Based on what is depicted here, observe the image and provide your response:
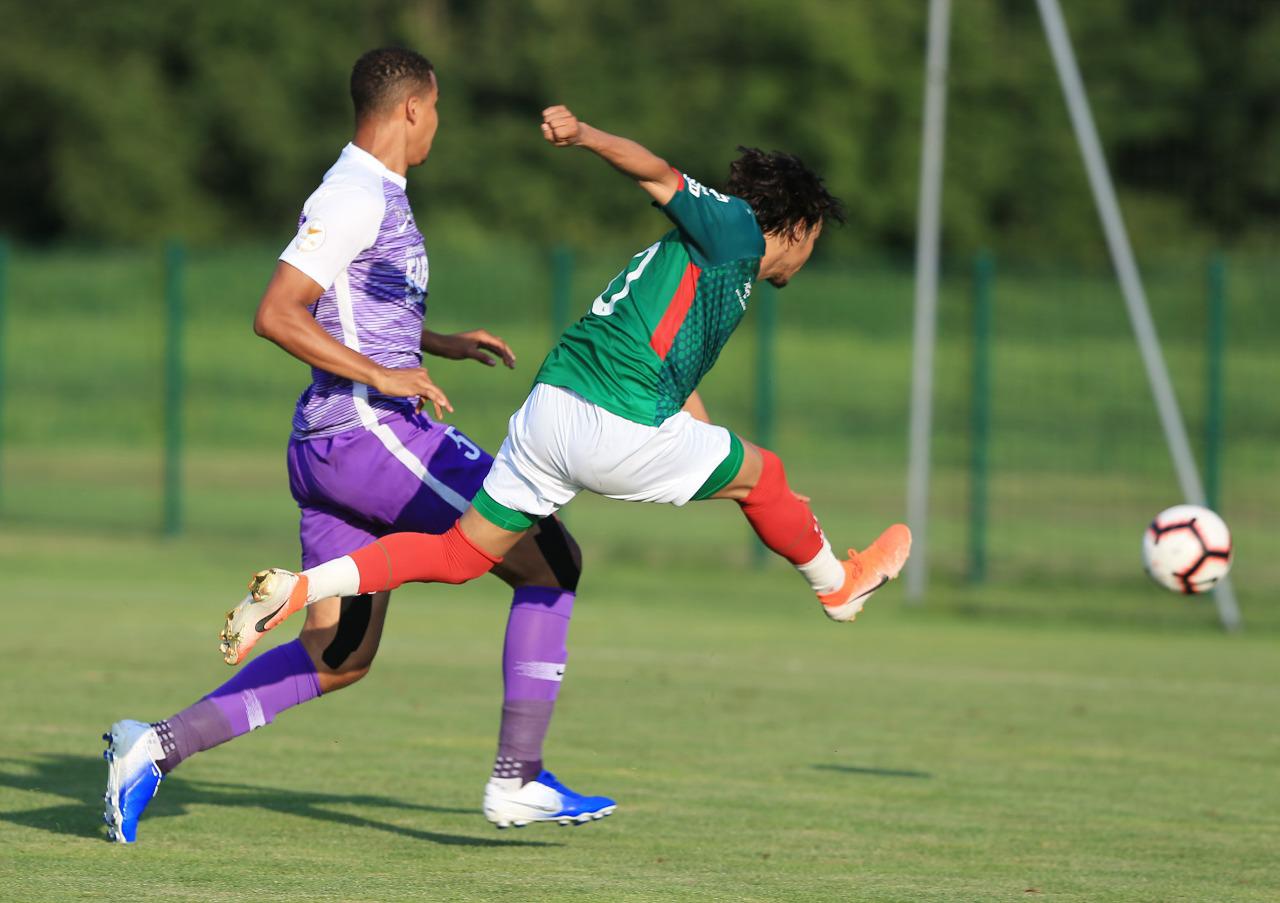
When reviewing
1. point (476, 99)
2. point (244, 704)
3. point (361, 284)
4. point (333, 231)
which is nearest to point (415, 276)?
point (361, 284)

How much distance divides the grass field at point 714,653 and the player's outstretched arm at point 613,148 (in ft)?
6.42

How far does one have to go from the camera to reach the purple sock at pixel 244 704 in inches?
251

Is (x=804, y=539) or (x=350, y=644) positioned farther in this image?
(x=350, y=644)

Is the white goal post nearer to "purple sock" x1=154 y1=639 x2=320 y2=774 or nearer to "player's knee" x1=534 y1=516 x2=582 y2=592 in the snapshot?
"player's knee" x1=534 y1=516 x2=582 y2=592

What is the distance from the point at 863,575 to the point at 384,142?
6.63 feet

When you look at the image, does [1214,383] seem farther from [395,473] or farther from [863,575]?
[395,473]

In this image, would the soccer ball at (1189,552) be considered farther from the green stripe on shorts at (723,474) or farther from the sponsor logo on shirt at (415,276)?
the sponsor logo on shirt at (415,276)

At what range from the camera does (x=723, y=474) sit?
20.1 ft

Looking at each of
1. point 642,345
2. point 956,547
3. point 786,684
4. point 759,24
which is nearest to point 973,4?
point 759,24

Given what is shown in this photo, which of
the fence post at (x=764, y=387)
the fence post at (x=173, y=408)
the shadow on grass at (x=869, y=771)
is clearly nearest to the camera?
the shadow on grass at (x=869, y=771)

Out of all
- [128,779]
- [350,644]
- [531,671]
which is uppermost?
[350,644]

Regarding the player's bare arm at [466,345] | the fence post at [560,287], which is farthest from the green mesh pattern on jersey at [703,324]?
the fence post at [560,287]

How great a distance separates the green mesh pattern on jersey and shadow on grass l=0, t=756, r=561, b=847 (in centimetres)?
160

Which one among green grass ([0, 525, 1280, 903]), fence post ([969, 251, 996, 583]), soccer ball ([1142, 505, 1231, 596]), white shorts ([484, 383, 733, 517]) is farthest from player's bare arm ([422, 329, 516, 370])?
fence post ([969, 251, 996, 583])
